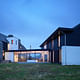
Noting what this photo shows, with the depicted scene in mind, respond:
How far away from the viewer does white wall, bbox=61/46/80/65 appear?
49.2 ft

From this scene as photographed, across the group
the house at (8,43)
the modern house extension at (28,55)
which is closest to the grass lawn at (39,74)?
Result: the modern house extension at (28,55)

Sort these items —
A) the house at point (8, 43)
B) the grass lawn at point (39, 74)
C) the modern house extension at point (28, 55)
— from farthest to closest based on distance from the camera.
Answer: the house at point (8, 43)
the modern house extension at point (28, 55)
the grass lawn at point (39, 74)

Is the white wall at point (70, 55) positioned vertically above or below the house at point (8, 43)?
below

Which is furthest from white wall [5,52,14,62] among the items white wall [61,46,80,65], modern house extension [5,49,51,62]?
white wall [61,46,80,65]

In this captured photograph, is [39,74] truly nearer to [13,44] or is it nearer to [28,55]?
[28,55]

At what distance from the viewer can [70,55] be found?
15133 millimetres

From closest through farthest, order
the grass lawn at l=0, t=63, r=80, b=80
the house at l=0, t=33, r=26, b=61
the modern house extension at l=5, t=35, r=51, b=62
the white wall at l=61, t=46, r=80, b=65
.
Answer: the grass lawn at l=0, t=63, r=80, b=80 → the white wall at l=61, t=46, r=80, b=65 → the modern house extension at l=5, t=35, r=51, b=62 → the house at l=0, t=33, r=26, b=61

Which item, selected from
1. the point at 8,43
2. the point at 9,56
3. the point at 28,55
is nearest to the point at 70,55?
the point at 28,55

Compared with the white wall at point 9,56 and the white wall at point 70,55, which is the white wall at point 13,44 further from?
the white wall at point 70,55

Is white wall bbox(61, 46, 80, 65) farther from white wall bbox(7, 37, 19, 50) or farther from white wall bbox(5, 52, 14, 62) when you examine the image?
white wall bbox(7, 37, 19, 50)

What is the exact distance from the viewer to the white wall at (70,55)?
590 inches

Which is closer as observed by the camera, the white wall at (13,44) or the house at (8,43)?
the house at (8,43)

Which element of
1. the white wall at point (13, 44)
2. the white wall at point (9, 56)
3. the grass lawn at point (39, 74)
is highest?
the white wall at point (13, 44)

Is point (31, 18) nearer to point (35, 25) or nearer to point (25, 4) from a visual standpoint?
point (35, 25)
